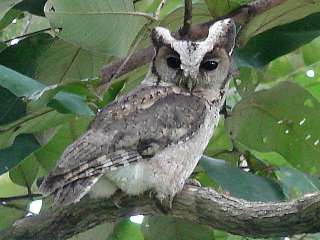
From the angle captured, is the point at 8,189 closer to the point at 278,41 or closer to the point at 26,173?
the point at 26,173

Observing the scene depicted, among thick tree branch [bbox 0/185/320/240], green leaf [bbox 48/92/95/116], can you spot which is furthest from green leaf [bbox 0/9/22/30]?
thick tree branch [bbox 0/185/320/240]

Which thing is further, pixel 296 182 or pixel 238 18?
pixel 238 18

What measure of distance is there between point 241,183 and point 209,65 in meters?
0.49

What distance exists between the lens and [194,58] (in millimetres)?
3105

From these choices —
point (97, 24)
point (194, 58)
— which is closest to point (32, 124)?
point (97, 24)

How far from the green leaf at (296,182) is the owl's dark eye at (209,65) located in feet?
1.29

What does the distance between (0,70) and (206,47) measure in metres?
0.70

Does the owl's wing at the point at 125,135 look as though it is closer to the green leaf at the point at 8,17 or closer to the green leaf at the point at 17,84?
the green leaf at the point at 17,84

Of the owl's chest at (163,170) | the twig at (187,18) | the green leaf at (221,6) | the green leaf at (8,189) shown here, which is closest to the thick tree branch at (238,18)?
the green leaf at (221,6)

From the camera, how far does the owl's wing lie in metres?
2.79

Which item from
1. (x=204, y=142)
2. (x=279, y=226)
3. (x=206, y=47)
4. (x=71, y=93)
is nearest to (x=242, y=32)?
(x=206, y=47)

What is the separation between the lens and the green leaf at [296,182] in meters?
2.93

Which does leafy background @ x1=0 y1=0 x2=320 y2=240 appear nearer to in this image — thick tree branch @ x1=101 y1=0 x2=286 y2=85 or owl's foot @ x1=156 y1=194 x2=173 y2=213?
thick tree branch @ x1=101 y1=0 x2=286 y2=85

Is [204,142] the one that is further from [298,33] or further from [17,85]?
[17,85]
